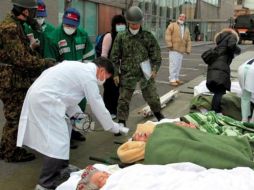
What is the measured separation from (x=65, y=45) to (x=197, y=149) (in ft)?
8.58

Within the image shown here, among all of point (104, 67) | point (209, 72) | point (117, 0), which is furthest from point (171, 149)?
point (117, 0)

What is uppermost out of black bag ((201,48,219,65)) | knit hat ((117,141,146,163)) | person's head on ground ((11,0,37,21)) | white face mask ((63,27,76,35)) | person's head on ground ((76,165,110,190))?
person's head on ground ((11,0,37,21))

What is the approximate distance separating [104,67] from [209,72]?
9.18ft

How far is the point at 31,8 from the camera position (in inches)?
184

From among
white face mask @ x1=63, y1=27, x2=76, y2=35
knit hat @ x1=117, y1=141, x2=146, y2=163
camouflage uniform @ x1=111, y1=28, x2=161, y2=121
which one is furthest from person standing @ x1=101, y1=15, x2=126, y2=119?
knit hat @ x1=117, y1=141, x2=146, y2=163

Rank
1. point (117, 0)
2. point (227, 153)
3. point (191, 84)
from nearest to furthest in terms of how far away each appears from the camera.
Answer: point (227, 153), point (191, 84), point (117, 0)

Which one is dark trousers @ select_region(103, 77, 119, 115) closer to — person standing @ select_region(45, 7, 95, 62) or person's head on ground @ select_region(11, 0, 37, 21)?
person standing @ select_region(45, 7, 95, 62)

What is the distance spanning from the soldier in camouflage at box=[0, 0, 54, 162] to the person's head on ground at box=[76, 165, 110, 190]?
1721mm

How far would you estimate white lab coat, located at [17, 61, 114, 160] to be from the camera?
3928 millimetres

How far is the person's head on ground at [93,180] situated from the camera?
3.18 metres

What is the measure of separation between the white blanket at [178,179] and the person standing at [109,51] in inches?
144

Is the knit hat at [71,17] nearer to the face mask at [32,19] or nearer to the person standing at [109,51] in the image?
the face mask at [32,19]

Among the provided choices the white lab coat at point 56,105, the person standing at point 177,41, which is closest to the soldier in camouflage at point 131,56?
the white lab coat at point 56,105

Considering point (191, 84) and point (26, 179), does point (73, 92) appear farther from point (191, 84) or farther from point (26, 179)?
point (191, 84)
